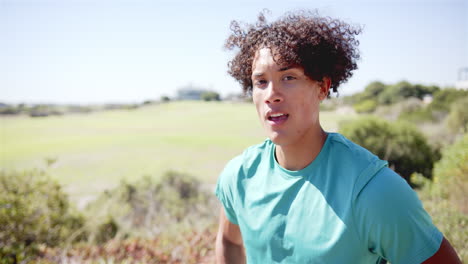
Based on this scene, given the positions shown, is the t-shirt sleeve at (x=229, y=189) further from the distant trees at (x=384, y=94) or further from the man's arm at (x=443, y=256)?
the distant trees at (x=384, y=94)

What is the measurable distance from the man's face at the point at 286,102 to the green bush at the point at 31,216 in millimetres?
4073

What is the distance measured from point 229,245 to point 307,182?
2.56 feet

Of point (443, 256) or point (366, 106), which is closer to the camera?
point (443, 256)

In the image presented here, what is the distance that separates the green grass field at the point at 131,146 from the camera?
1210cm

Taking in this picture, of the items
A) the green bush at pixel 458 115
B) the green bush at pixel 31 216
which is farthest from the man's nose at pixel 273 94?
the green bush at pixel 458 115

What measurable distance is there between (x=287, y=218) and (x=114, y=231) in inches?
222

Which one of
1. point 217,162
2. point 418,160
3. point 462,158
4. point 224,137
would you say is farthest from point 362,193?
point 224,137

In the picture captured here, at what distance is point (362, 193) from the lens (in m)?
1.44

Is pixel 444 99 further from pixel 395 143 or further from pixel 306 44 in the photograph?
pixel 306 44

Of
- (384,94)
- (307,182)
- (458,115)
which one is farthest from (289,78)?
(384,94)

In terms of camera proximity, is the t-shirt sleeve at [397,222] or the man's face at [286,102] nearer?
the t-shirt sleeve at [397,222]

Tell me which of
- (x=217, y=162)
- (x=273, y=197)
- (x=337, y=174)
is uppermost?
A: (x=337, y=174)

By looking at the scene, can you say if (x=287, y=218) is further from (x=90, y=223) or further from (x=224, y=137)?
(x=224, y=137)

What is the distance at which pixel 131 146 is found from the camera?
60.5 ft
